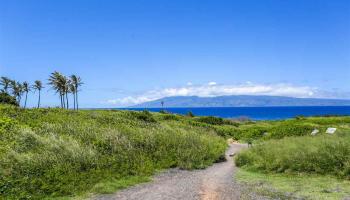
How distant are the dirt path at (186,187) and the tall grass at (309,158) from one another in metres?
2.44

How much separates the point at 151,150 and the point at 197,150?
394 cm

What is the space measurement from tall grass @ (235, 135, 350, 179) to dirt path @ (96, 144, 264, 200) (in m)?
2.44

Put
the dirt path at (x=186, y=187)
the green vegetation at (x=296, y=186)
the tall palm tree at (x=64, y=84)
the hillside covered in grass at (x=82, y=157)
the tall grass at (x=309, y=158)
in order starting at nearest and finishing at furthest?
the green vegetation at (x=296, y=186), the dirt path at (x=186, y=187), the hillside covered in grass at (x=82, y=157), the tall grass at (x=309, y=158), the tall palm tree at (x=64, y=84)

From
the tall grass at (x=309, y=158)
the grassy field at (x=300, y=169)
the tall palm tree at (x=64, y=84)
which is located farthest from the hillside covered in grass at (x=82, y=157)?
the tall palm tree at (x=64, y=84)

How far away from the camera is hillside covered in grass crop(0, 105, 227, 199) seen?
18906 millimetres

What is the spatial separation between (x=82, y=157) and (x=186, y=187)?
21.7ft

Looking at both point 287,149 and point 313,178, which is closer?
point 313,178

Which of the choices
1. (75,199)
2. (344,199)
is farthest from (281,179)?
(75,199)

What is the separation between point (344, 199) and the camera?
16141 mm

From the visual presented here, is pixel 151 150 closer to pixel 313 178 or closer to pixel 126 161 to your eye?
pixel 126 161

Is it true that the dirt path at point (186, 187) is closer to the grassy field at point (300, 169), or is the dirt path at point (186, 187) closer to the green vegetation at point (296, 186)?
the green vegetation at point (296, 186)

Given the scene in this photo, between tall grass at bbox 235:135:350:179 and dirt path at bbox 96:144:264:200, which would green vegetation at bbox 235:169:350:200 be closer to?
tall grass at bbox 235:135:350:179

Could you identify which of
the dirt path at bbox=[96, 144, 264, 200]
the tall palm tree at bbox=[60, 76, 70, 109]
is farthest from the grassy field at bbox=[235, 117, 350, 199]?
the tall palm tree at bbox=[60, 76, 70, 109]

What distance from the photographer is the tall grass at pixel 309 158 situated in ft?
71.6
